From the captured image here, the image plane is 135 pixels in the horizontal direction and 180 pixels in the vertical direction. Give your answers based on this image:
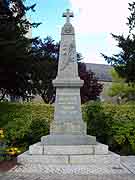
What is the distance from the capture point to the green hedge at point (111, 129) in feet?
54.9

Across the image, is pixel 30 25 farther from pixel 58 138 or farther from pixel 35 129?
pixel 58 138

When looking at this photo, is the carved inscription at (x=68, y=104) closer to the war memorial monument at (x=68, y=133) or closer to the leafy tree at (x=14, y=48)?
the war memorial monument at (x=68, y=133)

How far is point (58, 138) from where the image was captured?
12953 mm

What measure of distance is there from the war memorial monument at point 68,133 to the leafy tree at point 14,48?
3.66m

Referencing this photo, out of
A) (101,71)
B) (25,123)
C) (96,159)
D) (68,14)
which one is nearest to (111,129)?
(25,123)

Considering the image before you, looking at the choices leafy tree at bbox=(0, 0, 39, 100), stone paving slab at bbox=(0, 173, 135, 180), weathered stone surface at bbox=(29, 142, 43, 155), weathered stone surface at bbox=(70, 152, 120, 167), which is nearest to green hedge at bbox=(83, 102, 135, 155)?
leafy tree at bbox=(0, 0, 39, 100)

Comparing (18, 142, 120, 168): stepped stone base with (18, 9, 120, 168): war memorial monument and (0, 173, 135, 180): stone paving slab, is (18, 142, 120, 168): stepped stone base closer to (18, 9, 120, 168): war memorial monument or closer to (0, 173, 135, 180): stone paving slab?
(18, 9, 120, 168): war memorial monument

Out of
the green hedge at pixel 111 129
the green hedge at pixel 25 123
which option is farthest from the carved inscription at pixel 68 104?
the green hedge at pixel 111 129

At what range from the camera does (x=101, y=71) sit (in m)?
83.7

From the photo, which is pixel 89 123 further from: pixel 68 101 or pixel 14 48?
pixel 14 48

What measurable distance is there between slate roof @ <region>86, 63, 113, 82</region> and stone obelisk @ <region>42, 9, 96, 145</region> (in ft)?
200

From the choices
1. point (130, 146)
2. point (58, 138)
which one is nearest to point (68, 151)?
point (58, 138)

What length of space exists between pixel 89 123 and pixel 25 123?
257 cm

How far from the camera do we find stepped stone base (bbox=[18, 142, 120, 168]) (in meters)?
12.1
